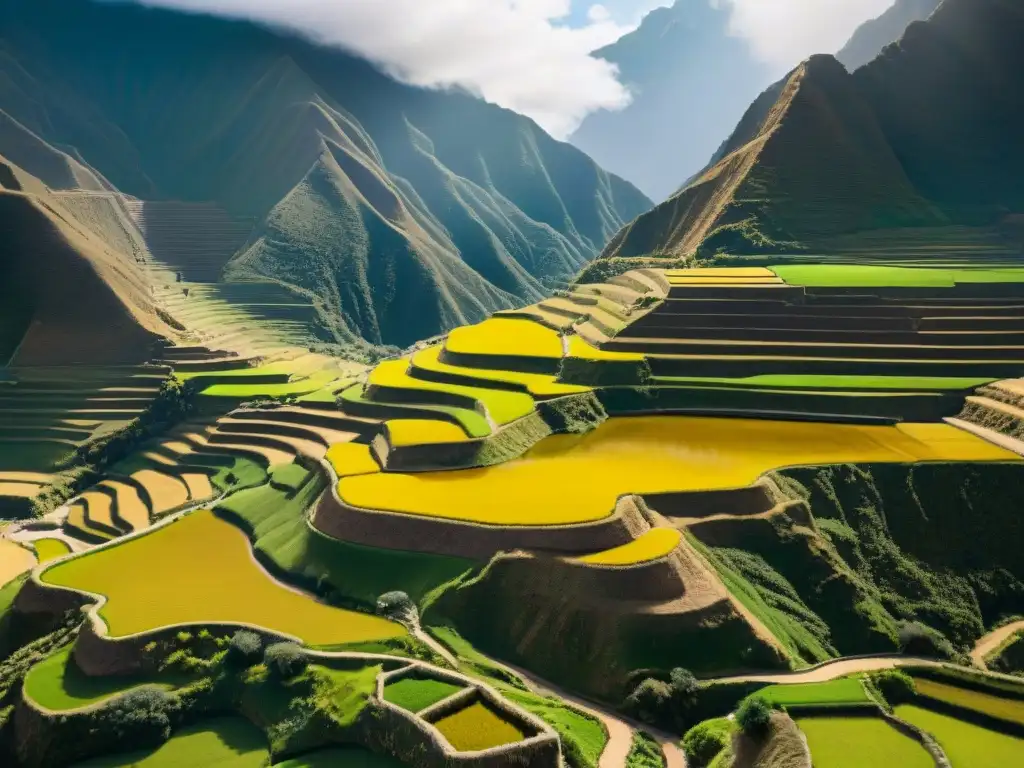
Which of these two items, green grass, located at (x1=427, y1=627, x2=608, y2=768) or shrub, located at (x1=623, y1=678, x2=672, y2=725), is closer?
green grass, located at (x1=427, y1=627, x2=608, y2=768)

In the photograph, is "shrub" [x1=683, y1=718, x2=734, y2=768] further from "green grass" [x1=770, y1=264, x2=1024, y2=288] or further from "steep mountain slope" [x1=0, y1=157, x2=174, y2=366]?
"steep mountain slope" [x1=0, y1=157, x2=174, y2=366]

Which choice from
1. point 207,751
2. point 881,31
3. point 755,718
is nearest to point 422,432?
point 207,751

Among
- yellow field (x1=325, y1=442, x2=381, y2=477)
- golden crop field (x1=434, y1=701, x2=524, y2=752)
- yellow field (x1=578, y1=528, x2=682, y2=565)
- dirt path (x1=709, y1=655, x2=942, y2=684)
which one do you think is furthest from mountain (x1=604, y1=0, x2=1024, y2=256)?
golden crop field (x1=434, y1=701, x2=524, y2=752)

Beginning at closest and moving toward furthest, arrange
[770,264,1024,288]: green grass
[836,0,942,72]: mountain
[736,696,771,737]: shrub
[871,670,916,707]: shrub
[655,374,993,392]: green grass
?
[736,696,771,737]: shrub < [871,670,916,707]: shrub < [655,374,993,392]: green grass < [770,264,1024,288]: green grass < [836,0,942,72]: mountain

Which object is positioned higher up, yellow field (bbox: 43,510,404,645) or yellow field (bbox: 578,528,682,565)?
yellow field (bbox: 578,528,682,565)

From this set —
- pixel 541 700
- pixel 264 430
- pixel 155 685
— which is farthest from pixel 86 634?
pixel 264 430

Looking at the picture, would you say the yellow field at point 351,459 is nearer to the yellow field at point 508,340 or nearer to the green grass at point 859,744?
the yellow field at point 508,340

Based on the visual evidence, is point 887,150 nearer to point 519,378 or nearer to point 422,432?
point 519,378
